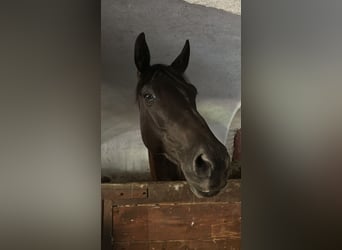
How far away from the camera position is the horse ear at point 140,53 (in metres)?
1.51

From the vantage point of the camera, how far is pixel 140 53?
1.51 metres

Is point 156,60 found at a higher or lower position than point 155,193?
higher

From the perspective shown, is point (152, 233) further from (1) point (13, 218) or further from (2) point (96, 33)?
(2) point (96, 33)

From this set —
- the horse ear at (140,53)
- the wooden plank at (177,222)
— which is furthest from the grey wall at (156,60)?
the wooden plank at (177,222)

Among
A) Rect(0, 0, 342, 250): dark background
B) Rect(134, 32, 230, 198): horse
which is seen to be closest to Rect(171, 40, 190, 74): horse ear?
Rect(134, 32, 230, 198): horse

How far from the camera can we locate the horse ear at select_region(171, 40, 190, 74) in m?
1.55

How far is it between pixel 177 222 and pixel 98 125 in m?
0.43

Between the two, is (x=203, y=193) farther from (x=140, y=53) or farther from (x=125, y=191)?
(x=140, y=53)

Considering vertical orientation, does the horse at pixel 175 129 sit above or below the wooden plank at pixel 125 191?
above

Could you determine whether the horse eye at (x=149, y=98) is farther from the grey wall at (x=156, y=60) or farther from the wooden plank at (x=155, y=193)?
the wooden plank at (x=155, y=193)

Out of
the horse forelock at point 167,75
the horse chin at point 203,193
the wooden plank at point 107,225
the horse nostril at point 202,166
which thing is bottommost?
the wooden plank at point 107,225

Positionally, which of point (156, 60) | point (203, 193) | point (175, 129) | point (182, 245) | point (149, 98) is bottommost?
point (182, 245)

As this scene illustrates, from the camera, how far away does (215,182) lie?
1.55m

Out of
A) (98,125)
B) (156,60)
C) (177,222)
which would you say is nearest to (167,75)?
(156,60)
